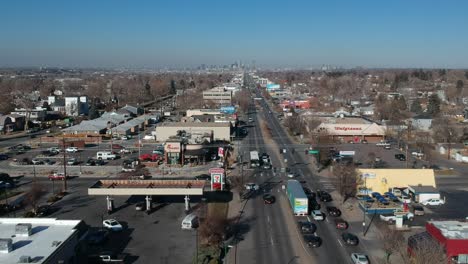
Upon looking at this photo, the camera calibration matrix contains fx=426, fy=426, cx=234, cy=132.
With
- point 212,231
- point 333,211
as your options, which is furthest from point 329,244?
point 212,231

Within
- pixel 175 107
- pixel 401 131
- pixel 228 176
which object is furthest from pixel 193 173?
pixel 175 107

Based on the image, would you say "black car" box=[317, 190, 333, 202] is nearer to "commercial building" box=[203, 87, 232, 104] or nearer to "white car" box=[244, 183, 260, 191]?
"white car" box=[244, 183, 260, 191]

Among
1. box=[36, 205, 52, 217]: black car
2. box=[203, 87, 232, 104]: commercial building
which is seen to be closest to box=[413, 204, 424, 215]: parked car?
box=[36, 205, 52, 217]: black car

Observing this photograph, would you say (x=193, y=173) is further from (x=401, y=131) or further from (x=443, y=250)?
(x=401, y=131)

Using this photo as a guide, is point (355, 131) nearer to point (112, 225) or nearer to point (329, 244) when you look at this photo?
point (329, 244)

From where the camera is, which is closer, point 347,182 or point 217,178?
point 347,182
